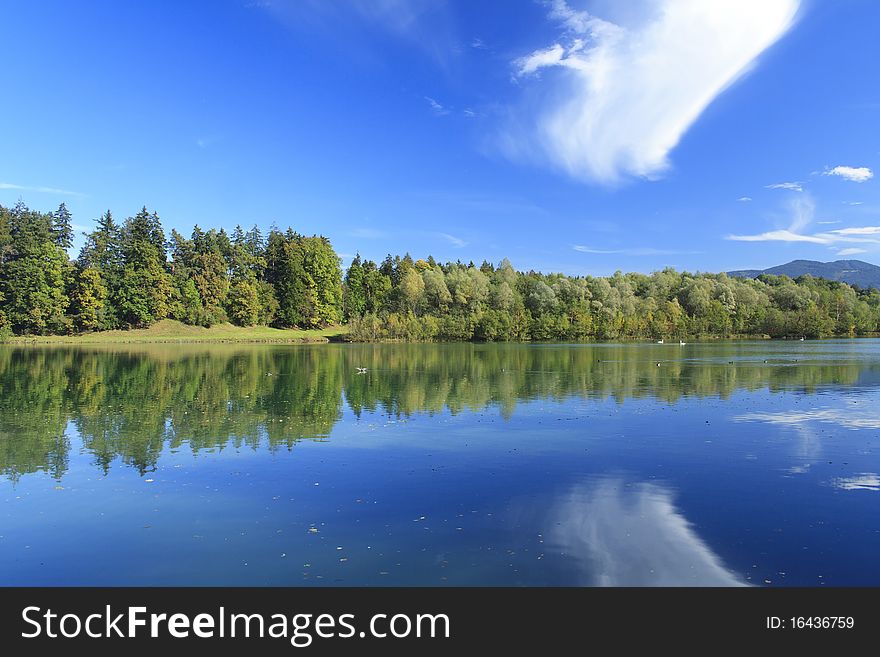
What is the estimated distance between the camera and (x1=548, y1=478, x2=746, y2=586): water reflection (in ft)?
23.7

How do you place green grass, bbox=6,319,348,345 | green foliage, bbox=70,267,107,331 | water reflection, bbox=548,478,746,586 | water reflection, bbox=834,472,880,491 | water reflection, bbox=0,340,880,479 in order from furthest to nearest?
1. green foliage, bbox=70,267,107,331
2. green grass, bbox=6,319,348,345
3. water reflection, bbox=0,340,880,479
4. water reflection, bbox=834,472,880,491
5. water reflection, bbox=548,478,746,586

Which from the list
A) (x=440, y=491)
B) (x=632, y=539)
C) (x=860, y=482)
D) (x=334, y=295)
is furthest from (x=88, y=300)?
(x=860, y=482)

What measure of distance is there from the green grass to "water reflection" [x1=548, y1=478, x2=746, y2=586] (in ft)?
257

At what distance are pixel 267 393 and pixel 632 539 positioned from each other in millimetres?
19806

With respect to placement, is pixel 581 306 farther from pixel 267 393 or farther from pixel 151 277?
pixel 267 393

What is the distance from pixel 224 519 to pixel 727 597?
6967mm

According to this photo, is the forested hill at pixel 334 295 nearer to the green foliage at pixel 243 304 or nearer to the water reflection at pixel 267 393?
the green foliage at pixel 243 304

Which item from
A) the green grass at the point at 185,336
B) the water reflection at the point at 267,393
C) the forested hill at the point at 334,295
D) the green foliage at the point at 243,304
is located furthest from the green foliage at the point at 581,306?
the water reflection at the point at 267,393

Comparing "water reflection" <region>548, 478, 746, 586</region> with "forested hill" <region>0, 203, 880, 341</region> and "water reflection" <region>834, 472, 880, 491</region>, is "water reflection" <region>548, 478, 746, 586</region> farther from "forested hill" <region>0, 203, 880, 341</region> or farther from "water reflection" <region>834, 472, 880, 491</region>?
"forested hill" <region>0, 203, 880, 341</region>

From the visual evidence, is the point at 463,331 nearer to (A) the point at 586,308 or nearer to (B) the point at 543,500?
(A) the point at 586,308

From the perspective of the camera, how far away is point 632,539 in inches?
332

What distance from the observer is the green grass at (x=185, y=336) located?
7694 centimetres

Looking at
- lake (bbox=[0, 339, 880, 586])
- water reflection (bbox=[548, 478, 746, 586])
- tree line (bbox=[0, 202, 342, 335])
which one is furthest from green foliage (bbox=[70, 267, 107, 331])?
water reflection (bbox=[548, 478, 746, 586])

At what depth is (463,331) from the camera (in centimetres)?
9050
